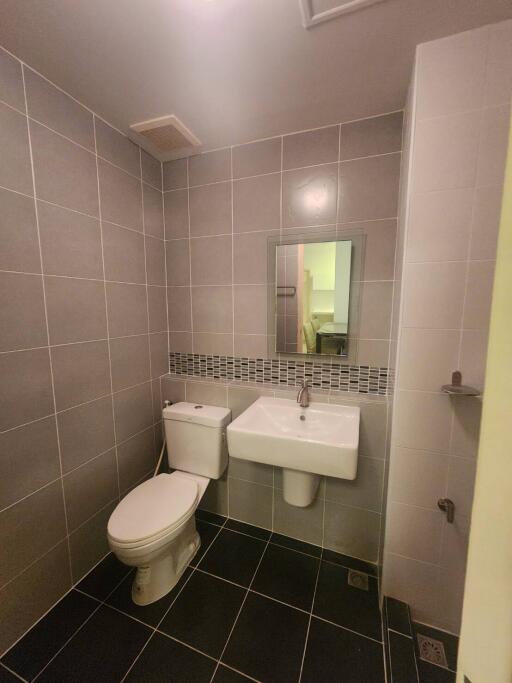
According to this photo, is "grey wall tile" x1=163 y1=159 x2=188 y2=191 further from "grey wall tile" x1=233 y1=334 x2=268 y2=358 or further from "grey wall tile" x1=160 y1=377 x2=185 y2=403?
"grey wall tile" x1=160 y1=377 x2=185 y2=403

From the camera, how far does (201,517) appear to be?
1804 millimetres

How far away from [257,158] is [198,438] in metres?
1.63

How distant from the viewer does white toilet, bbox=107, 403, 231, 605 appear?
1153 millimetres

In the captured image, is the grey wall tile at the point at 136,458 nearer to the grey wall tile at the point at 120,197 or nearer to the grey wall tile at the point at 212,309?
the grey wall tile at the point at 212,309

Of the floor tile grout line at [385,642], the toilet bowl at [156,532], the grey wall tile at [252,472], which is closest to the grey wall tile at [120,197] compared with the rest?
the toilet bowl at [156,532]

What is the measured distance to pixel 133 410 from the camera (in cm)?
161

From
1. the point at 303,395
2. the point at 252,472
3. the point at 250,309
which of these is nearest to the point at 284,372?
the point at 303,395

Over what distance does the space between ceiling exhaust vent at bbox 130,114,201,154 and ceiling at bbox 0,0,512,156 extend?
1.3 inches

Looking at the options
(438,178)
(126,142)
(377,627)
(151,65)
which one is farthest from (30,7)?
(377,627)

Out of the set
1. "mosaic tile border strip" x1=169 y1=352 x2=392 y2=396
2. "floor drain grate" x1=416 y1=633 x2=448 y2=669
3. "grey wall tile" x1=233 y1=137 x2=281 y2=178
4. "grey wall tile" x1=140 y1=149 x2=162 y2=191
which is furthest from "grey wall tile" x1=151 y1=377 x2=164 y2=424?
"floor drain grate" x1=416 y1=633 x2=448 y2=669

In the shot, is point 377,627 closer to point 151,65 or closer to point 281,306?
point 281,306

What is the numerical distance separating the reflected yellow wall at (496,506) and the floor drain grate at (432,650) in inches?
48.4

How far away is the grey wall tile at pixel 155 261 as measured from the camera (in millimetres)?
A: 1668

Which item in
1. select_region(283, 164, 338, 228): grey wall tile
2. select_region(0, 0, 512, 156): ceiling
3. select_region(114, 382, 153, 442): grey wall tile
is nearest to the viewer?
select_region(0, 0, 512, 156): ceiling
